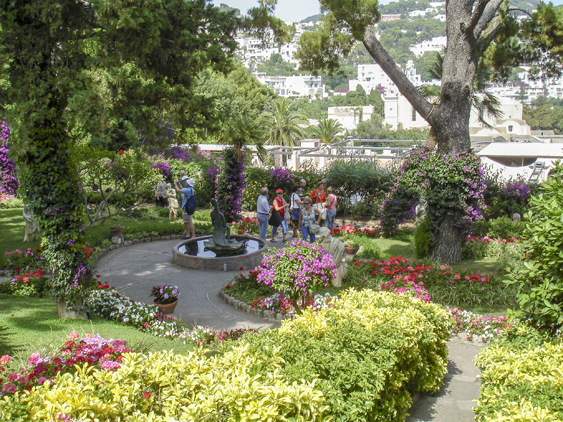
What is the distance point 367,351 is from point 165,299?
4.19 m

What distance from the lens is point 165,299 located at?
25.0 feet

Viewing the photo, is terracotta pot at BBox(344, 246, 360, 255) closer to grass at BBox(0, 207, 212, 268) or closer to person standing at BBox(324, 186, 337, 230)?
person standing at BBox(324, 186, 337, 230)

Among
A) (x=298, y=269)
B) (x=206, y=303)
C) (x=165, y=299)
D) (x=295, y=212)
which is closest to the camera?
(x=298, y=269)

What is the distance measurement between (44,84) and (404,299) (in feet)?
A: 17.3

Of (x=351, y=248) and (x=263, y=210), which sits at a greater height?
(x=263, y=210)

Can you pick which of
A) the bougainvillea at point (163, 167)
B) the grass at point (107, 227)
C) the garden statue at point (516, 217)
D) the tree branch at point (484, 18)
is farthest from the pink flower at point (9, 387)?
the bougainvillea at point (163, 167)

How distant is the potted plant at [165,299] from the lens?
7.54m

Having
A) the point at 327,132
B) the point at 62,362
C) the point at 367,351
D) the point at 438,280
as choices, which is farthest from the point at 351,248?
the point at 327,132

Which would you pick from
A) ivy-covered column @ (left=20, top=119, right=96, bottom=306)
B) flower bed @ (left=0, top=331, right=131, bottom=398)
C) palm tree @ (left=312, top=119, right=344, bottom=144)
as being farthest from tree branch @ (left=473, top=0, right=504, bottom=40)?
palm tree @ (left=312, top=119, right=344, bottom=144)

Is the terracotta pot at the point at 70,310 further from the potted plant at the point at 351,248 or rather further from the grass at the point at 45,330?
the potted plant at the point at 351,248

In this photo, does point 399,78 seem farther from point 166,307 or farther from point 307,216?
point 166,307

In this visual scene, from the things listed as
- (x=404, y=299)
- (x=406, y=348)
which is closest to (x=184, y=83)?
(x=404, y=299)

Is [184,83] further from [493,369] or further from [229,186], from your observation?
[493,369]

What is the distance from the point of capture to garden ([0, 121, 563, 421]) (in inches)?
133
